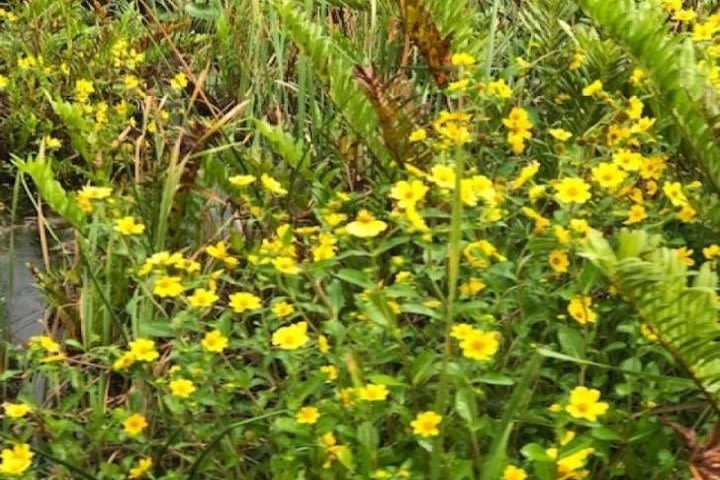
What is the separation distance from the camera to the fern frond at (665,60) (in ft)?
5.52

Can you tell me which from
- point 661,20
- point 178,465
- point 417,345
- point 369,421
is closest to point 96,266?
point 178,465

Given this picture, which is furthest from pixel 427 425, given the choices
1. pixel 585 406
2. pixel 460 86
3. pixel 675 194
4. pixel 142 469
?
pixel 460 86

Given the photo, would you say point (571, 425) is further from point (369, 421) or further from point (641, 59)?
point (641, 59)

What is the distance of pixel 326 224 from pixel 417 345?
24 cm

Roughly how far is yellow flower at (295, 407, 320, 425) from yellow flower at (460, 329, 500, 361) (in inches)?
8.4

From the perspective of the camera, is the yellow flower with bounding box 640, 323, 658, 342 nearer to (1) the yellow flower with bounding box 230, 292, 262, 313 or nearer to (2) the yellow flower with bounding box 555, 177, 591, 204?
(2) the yellow flower with bounding box 555, 177, 591, 204

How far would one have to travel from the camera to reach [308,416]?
1.42m

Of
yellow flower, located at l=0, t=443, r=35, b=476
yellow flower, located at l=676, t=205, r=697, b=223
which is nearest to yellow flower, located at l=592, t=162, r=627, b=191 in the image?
yellow flower, located at l=676, t=205, r=697, b=223

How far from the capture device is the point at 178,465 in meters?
1.74

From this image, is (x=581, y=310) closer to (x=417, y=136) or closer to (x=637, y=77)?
(x=417, y=136)

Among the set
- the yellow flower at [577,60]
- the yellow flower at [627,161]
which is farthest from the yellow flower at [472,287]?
the yellow flower at [577,60]

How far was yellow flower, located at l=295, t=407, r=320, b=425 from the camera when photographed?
4.63ft

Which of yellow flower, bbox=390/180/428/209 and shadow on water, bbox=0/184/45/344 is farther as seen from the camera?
shadow on water, bbox=0/184/45/344

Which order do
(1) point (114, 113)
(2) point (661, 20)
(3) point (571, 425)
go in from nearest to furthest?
(3) point (571, 425) → (2) point (661, 20) → (1) point (114, 113)
